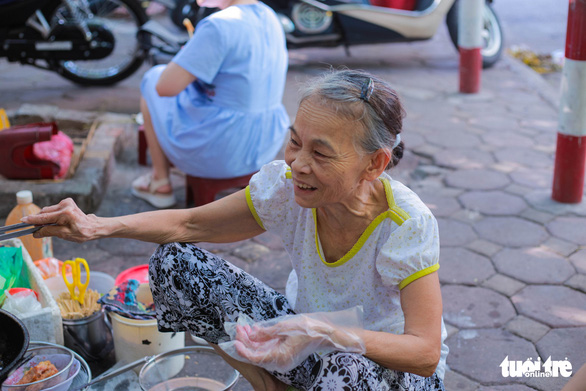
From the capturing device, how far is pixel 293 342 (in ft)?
5.20

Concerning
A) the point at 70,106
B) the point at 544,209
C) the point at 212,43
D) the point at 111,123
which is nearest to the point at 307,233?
the point at 212,43

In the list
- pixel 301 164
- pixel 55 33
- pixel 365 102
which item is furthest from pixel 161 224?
pixel 55 33

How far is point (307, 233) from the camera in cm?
193

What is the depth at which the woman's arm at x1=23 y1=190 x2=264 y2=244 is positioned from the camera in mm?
1803

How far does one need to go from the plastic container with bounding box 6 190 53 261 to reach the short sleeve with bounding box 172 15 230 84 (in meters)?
0.95

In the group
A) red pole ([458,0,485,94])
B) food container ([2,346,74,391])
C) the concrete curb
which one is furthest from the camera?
red pole ([458,0,485,94])

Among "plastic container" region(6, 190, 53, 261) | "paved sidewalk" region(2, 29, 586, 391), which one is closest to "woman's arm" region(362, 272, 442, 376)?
"paved sidewalk" region(2, 29, 586, 391)

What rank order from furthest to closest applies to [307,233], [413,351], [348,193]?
1. [307,233]
2. [348,193]
3. [413,351]

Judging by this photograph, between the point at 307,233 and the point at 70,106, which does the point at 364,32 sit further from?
the point at 307,233

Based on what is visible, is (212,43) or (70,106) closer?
(212,43)

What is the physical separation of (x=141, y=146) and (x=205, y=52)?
50.9 inches

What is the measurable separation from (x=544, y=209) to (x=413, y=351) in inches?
91.0

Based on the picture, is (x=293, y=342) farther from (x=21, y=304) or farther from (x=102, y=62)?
(x=102, y=62)

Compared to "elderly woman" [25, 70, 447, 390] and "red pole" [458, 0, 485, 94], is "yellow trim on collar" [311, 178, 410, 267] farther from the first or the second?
"red pole" [458, 0, 485, 94]
